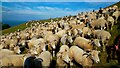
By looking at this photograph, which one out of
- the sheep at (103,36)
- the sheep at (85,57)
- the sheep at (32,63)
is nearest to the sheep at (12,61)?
the sheep at (32,63)

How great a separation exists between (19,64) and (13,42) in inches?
445

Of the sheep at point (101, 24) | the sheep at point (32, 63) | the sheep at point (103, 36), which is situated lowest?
the sheep at point (32, 63)

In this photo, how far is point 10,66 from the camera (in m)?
18.2

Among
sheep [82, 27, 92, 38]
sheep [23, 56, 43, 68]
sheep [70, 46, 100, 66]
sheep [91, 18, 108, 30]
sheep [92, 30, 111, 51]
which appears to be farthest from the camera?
sheep [91, 18, 108, 30]

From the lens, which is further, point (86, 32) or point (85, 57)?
point (86, 32)

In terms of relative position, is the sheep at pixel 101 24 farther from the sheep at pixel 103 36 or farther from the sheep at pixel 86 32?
the sheep at pixel 103 36

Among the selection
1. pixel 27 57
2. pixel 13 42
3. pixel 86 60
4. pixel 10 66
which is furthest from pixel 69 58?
pixel 13 42

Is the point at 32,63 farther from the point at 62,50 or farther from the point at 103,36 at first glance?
the point at 103,36

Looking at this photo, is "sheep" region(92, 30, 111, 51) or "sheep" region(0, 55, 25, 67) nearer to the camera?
"sheep" region(0, 55, 25, 67)

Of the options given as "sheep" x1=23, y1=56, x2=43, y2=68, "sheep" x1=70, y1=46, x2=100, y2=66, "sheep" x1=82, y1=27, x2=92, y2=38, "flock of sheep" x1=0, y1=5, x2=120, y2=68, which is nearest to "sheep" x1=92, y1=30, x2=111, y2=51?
"flock of sheep" x1=0, y1=5, x2=120, y2=68

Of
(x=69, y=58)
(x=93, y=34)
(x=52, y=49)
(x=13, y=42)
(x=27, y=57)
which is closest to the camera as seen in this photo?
(x=27, y=57)

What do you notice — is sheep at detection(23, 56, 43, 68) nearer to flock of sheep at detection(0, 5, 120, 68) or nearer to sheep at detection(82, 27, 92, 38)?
flock of sheep at detection(0, 5, 120, 68)

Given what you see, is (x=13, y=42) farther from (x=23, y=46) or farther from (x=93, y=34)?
(x=93, y=34)

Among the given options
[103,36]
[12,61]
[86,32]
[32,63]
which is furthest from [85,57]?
[86,32]
